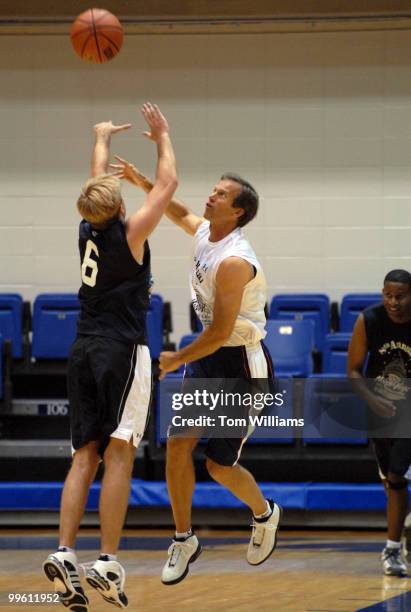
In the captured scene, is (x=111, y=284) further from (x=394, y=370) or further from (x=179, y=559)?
(x=394, y=370)

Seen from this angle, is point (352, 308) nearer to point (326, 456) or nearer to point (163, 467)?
point (326, 456)

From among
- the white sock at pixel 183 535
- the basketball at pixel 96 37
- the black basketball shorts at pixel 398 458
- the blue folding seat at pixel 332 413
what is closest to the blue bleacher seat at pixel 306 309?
the blue folding seat at pixel 332 413

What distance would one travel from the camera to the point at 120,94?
11086mm

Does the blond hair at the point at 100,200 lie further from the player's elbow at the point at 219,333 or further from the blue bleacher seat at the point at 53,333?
the blue bleacher seat at the point at 53,333

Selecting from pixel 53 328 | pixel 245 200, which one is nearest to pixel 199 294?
pixel 245 200

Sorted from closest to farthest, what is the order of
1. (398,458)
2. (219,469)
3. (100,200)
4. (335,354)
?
(100,200)
(219,469)
(398,458)
(335,354)

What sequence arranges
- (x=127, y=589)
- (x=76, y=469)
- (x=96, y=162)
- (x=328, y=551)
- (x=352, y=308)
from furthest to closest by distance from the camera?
(x=352, y=308) < (x=328, y=551) < (x=127, y=589) < (x=96, y=162) < (x=76, y=469)

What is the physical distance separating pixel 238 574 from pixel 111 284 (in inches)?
93.4

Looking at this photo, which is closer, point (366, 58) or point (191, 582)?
point (191, 582)

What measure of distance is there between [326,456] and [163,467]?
4.28 feet

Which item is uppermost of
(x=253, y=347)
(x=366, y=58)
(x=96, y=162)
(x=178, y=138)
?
(x=366, y=58)

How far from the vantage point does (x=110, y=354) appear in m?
5.11

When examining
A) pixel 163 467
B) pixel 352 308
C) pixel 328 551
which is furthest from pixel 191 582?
pixel 352 308

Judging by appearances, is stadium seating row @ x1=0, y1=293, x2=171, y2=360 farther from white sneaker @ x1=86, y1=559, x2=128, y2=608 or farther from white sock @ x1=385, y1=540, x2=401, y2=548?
white sneaker @ x1=86, y1=559, x2=128, y2=608
